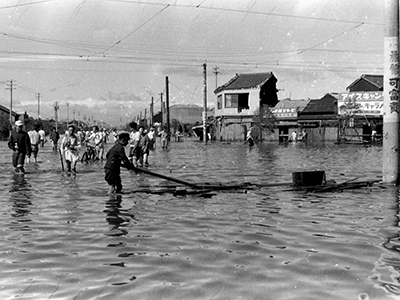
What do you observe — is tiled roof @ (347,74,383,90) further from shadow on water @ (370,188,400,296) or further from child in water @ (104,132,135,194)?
shadow on water @ (370,188,400,296)

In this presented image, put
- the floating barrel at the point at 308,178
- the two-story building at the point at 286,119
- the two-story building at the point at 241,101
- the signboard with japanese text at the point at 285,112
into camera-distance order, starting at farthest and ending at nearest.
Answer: the two-story building at the point at 241,101
the signboard with japanese text at the point at 285,112
the two-story building at the point at 286,119
the floating barrel at the point at 308,178

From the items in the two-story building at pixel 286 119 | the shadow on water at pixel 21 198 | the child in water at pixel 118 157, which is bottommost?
the shadow on water at pixel 21 198

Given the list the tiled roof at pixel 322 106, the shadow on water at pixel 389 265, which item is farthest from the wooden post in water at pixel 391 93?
the tiled roof at pixel 322 106

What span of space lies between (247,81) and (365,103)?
18125 millimetres

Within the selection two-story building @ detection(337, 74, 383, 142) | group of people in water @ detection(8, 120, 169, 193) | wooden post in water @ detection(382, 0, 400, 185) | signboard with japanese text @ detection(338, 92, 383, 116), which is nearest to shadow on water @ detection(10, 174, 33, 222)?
group of people in water @ detection(8, 120, 169, 193)

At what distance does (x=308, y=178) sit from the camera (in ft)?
41.3

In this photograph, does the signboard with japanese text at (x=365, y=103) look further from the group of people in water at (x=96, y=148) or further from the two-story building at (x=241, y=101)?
the group of people in water at (x=96, y=148)

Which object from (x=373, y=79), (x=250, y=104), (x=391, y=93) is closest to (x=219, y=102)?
(x=250, y=104)

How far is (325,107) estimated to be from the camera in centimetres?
6238

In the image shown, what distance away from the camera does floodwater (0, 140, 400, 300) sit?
4.83m

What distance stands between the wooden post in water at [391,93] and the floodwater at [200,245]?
1459mm

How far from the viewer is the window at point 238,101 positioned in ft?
→ 218

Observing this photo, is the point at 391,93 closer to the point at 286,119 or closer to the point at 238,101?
the point at 286,119

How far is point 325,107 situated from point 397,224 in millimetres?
56223
